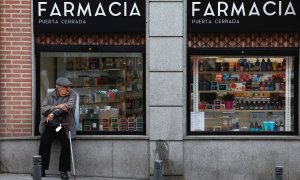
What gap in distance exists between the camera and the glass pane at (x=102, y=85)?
12414 millimetres

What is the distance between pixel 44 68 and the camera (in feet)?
40.7

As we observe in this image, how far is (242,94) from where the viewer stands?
41.4 feet

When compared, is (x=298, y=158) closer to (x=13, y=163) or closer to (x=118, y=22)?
(x=118, y=22)

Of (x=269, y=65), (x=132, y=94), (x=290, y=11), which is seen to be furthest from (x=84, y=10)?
(x=290, y=11)

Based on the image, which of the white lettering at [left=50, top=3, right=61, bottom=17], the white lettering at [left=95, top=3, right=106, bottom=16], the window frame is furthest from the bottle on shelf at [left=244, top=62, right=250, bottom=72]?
the white lettering at [left=50, top=3, right=61, bottom=17]

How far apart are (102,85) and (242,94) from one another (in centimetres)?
277

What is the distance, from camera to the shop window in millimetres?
12469

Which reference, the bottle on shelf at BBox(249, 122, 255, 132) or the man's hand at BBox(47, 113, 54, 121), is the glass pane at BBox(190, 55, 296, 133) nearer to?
the bottle on shelf at BBox(249, 122, 255, 132)

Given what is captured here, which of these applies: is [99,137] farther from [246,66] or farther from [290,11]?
[290,11]

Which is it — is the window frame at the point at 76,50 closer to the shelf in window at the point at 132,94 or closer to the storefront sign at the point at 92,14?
the shelf in window at the point at 132,94

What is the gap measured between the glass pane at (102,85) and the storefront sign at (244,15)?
4.47ft

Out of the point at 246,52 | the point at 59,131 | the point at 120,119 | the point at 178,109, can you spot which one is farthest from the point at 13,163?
the point at 246,52

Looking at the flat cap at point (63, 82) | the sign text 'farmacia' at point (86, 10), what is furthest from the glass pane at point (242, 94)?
the flat cap at point (63, 82)

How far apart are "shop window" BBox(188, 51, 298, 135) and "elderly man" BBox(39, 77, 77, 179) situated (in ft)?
7.74
